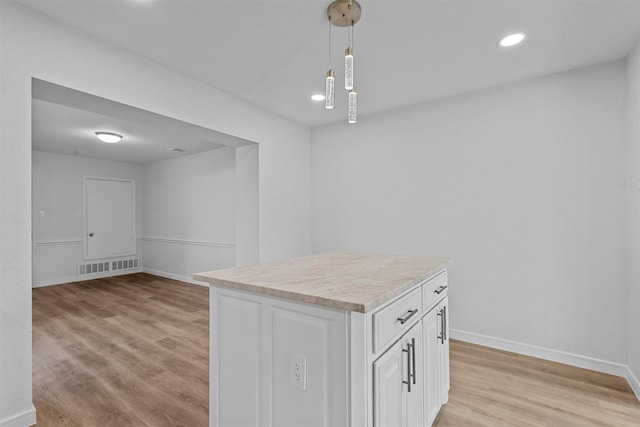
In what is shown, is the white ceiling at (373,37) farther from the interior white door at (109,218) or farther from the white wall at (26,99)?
the interior white door at (109,218)

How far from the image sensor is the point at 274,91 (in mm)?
3205

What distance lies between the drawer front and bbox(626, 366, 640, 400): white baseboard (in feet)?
5.25

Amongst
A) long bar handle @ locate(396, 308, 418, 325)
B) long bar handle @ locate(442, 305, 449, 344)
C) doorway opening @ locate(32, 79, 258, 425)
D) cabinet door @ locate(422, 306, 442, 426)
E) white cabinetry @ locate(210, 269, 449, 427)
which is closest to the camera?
white cabinetry @ locate(210, 269, 449, 427)

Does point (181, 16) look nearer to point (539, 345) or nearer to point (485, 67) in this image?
point (485, 67)

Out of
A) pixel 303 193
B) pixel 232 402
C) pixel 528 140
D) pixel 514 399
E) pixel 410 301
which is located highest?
pixel 528 140

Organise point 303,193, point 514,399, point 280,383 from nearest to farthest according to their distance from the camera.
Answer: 1. point 280,383
2. point 514,399
3. point 303,193

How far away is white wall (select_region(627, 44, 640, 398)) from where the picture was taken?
7.47 feet

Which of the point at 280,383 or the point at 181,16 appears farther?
the point at 181,16

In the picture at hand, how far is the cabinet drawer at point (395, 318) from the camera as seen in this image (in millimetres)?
1240

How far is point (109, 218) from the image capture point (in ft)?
21.8

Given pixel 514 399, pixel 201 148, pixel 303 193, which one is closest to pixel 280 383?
pixel 514 399

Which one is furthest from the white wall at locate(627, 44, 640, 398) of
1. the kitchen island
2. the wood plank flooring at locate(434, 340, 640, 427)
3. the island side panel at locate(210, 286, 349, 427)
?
the island side panel at locate(210, 286, 349, 427)

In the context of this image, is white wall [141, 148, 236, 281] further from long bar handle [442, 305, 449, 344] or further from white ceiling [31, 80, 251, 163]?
long bar handle [442, 305, 449, 344]

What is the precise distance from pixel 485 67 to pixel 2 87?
331cm
